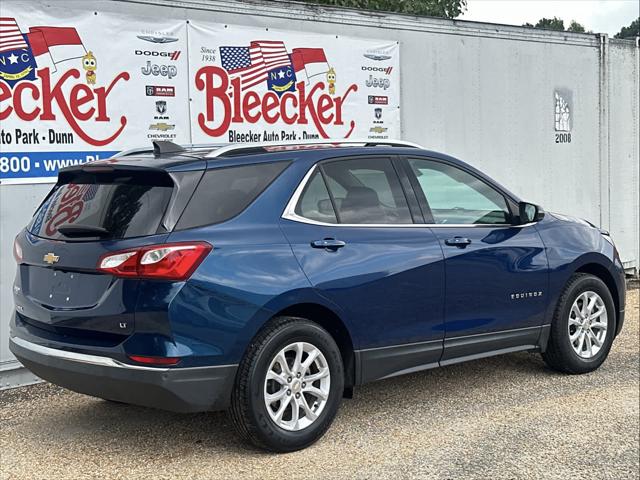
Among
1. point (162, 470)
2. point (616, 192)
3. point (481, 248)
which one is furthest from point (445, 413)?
point (616, 192)

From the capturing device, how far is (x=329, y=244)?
4883mm

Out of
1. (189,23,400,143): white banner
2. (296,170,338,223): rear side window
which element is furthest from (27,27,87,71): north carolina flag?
(296,170,338,223): rear side window

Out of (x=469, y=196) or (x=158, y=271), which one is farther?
(x=469, y=196)

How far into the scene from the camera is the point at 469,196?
5879 mm

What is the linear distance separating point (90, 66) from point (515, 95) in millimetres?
5288

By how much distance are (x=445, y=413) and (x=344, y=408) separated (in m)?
0.67

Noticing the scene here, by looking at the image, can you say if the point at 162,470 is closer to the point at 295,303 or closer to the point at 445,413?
the point at 295,303

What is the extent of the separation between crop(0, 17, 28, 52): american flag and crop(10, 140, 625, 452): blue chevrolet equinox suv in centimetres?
179

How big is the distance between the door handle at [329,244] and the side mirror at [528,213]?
5.41ft

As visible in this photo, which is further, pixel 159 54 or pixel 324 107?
pixel 324 107

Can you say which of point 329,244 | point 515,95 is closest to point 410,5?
point 515,95

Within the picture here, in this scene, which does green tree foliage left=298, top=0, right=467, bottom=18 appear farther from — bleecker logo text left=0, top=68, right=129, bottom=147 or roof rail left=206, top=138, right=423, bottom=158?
roof rail left=206, top=138, right=423, bottom=158

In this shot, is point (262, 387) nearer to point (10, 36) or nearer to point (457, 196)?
point (457, 196)

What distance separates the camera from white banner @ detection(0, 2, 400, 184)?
636 centimetres
